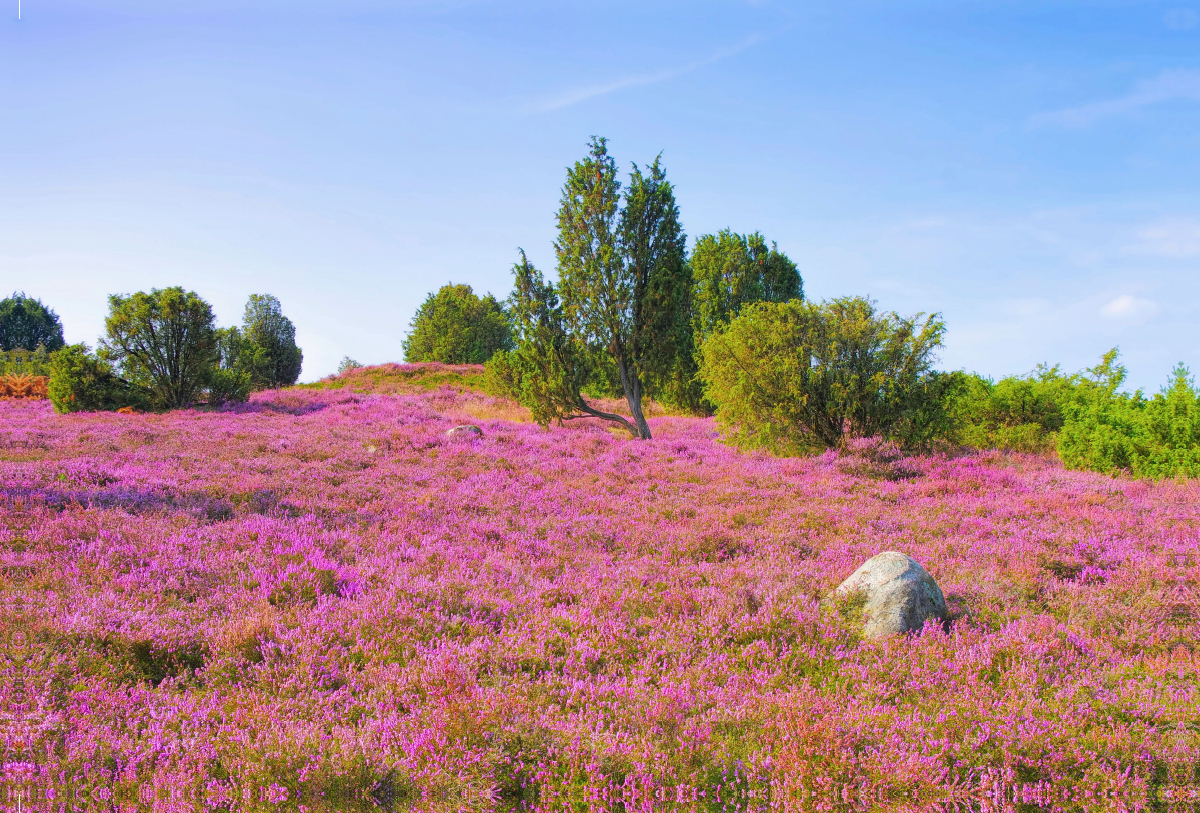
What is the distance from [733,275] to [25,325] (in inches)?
3394

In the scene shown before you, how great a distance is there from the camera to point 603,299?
65.5 feet

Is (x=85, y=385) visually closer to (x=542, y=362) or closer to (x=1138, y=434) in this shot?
(x=542, y=362)

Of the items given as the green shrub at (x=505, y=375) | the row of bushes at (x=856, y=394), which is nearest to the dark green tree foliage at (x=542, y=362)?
the green shrub at (x=505, y=375)

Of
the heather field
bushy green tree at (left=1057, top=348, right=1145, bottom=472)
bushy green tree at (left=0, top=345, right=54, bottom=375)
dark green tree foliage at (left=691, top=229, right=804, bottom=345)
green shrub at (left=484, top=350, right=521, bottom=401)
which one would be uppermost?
dark green tree foliage at (left=691, top=229, right=804, bottom=345)

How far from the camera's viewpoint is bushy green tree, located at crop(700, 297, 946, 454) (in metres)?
14.0

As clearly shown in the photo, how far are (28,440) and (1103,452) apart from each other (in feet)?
79.8

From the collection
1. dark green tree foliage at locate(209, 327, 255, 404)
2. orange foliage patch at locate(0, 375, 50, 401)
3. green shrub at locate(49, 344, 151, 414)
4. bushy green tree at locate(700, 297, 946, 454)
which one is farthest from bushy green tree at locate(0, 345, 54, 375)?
bushy green tree at locate(700, 297, 946, 454)

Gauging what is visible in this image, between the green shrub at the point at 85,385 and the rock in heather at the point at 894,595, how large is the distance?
25376 millimetres

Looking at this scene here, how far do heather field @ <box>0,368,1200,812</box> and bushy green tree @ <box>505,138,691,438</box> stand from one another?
10094 mm

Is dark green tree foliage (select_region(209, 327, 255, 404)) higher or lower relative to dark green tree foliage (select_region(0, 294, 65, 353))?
lower

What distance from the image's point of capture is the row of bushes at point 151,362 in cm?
2075

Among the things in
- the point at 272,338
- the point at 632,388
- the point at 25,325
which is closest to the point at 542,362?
the point at 632,388

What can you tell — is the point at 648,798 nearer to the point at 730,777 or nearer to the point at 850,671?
the point at 730,777

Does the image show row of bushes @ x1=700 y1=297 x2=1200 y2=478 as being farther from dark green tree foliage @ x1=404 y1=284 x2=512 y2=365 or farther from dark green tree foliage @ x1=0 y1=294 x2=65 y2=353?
dark green tree foliage @ x1=0 y1=294 x2=65 y2=353
